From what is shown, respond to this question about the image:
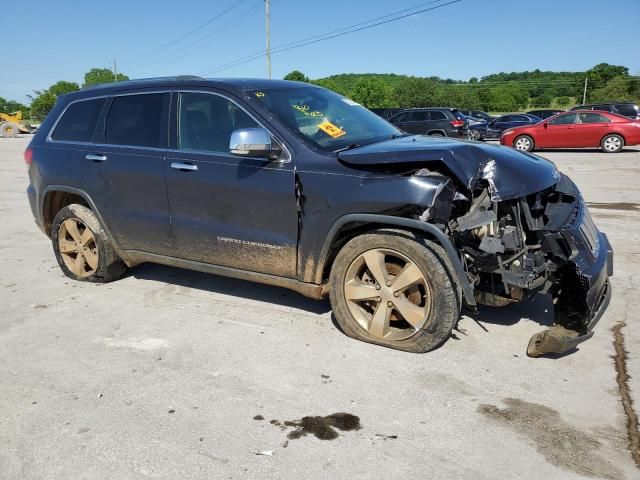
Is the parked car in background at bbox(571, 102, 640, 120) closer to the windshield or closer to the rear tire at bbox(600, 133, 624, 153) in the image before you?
the rear tire at bbox(600, 133, 624, 153)

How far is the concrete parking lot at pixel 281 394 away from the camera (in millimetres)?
2658

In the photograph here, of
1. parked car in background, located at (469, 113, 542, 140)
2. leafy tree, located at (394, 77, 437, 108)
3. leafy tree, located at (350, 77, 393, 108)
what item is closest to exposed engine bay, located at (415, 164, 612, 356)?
parked car in background, located at (469, 113, 542, 140)

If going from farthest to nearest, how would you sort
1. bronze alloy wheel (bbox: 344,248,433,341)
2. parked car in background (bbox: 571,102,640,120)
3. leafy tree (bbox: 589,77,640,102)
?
1. leafy tree (bbox: 589,77,640,102)
2. parked car in background (bbox: 571,102,640,120)
3. bronze alloy wheel (bbox: 344,248,433,341)

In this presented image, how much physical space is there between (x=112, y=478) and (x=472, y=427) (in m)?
1.84

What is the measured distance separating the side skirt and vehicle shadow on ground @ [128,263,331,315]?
0.49 metres

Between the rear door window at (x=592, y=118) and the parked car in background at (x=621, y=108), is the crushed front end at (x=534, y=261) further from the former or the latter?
the parked car in background at (x=621, y=108)

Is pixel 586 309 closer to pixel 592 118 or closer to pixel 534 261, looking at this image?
pixel 534 261

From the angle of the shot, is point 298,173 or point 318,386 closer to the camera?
point 318,386

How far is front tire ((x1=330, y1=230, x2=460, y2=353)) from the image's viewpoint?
3523 millimetres

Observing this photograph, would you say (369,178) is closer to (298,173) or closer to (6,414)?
(298,173)

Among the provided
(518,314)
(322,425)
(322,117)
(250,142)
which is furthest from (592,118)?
(322,425)

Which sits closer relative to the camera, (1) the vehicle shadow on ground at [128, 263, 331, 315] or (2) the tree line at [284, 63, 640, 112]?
(1) the vehicle shadow on ground at [128, 263, 331, 315]

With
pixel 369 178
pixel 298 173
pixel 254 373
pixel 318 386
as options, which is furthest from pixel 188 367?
pixel 369 178

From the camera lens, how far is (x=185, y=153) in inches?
171
